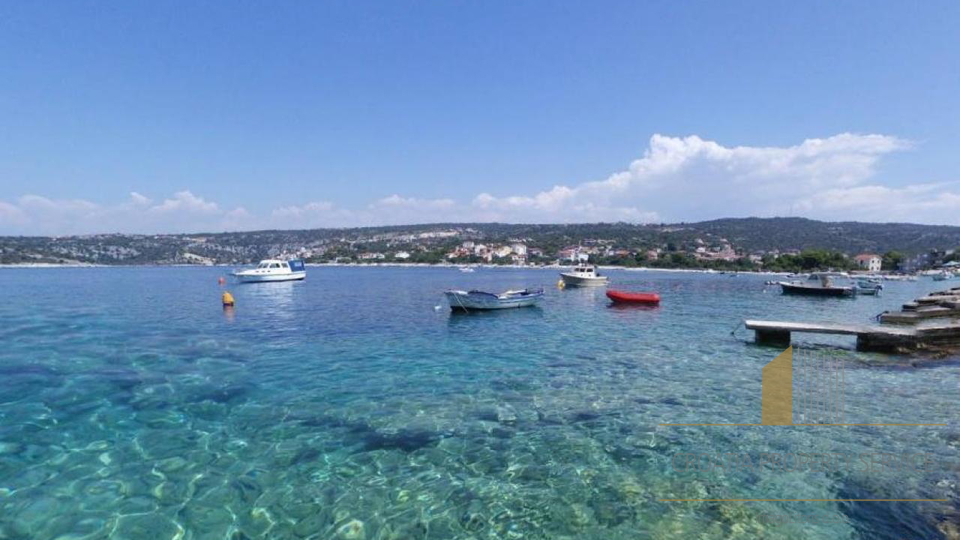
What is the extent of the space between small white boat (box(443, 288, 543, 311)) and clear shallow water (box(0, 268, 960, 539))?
12.7m

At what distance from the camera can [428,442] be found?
906 cm

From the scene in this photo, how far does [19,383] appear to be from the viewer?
12.9m

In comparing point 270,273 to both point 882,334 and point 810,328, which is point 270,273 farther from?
point 882,334

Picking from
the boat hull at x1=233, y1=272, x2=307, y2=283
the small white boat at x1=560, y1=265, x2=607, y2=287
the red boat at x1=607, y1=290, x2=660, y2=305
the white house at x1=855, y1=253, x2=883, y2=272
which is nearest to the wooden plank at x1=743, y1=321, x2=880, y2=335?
the red boat at x1=607, y1=290, x2=660, y2=305

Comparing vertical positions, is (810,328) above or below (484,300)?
above

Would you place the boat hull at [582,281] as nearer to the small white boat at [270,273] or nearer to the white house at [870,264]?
the small white boat at [270,273]

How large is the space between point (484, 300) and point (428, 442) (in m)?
23.8

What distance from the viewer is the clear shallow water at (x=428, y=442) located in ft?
21.0

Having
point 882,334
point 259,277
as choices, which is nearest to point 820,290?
point 882,334

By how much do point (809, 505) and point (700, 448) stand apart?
7.07ft

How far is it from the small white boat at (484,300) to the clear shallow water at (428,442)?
41.8 ft

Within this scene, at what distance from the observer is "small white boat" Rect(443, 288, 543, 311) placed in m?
32.0
